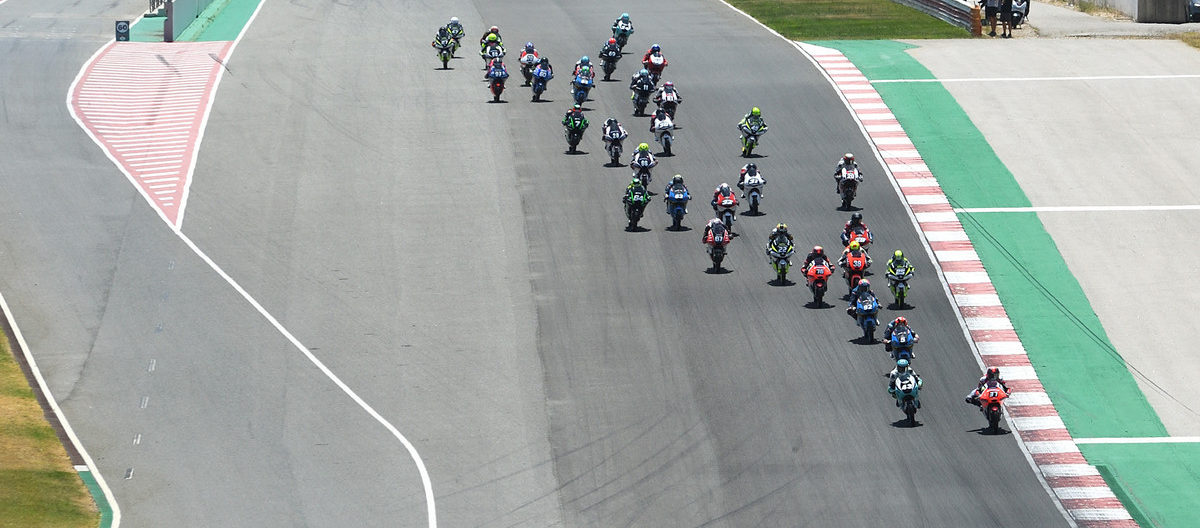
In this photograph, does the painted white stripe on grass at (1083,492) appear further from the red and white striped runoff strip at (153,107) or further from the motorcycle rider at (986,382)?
the red and white striped runoff strip at (153,107)

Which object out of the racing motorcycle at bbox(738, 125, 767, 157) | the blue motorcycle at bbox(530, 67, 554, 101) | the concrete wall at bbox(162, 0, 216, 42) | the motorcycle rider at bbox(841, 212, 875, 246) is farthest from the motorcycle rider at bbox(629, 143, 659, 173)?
the concrete wall at bbox(162, 0, 216, 42)

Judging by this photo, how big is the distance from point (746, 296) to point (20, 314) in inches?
670

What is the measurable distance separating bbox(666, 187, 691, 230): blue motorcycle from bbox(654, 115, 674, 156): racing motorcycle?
5564 millimetres

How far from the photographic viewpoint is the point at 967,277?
42.2 m

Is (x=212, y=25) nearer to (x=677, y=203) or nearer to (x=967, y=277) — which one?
(x=677, y=203)

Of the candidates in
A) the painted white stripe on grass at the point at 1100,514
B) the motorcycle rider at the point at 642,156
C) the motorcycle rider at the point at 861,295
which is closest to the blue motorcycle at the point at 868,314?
the motorcycle rider at the point at 861,295

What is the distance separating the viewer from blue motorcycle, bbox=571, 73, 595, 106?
5216 centimetres

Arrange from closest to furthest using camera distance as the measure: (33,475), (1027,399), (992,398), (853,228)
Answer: (33,475) < (992,398) < (1027,399) < (853,228)

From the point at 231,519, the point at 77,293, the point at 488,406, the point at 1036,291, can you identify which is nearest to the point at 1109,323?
the point at 1036,291

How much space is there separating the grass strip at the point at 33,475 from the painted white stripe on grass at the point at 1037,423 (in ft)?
61.6

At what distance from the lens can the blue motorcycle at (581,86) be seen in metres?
52.2

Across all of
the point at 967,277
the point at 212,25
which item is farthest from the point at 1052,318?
the point at 212,25

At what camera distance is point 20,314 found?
38.9m

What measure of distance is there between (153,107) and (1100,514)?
1308 inches
